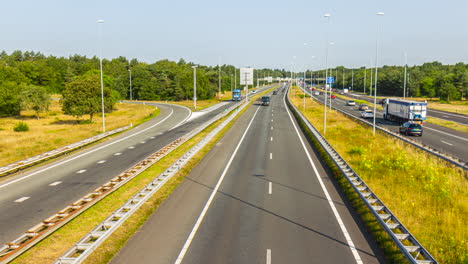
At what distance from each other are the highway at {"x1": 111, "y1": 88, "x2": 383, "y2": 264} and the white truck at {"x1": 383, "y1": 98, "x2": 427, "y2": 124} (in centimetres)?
2828

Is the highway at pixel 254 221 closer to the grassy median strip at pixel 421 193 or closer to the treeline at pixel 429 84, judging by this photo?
the grassy median strip at pixel 421 193

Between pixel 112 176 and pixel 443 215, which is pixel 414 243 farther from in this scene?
pixel 112 176

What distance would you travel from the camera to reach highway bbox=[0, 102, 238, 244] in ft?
56.1

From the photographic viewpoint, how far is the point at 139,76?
12256 cm

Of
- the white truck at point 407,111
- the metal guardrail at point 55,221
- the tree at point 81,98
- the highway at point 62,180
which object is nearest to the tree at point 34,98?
the tree at point 81,98

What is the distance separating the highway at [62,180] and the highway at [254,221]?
19.0ft

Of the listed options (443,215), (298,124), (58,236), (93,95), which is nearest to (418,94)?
(298,124)

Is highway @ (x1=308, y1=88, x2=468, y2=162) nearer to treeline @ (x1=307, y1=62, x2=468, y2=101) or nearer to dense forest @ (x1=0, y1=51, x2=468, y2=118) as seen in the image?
dense forest @ (x1=0, y1=51, x2=468, y2=118)

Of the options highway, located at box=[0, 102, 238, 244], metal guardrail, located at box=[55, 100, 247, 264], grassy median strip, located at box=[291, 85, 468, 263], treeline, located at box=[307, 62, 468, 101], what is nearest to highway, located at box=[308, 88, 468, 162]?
grassy median strip, located at box=[291, 85, 468, 263]

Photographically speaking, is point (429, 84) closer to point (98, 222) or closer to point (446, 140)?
point (446, 140)

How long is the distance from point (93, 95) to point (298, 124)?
35.6 metres

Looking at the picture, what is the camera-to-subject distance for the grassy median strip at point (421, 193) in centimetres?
1312

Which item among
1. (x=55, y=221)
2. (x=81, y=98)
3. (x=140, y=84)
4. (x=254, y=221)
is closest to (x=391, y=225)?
(x=254, y=221)

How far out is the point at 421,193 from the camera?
1928cm
